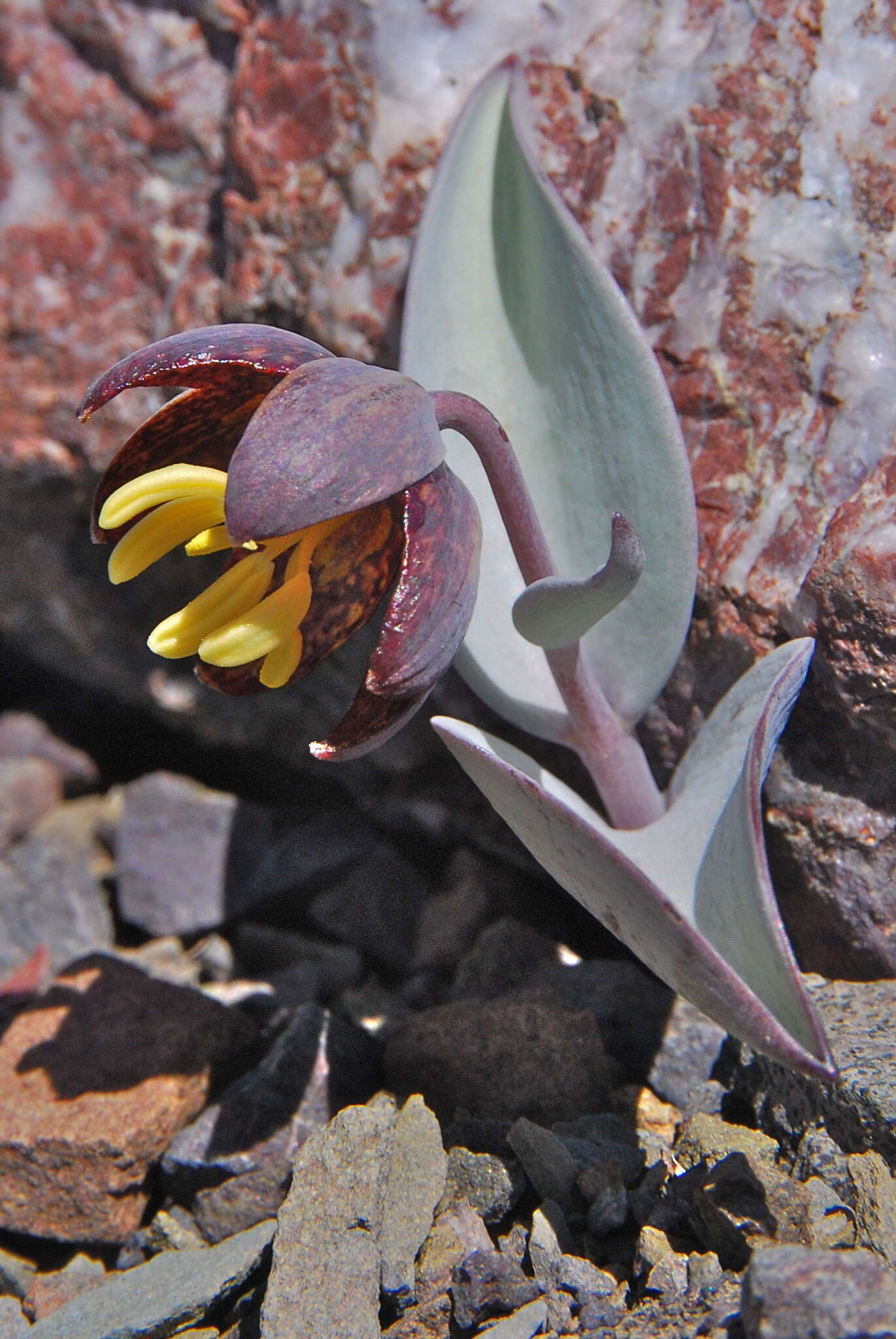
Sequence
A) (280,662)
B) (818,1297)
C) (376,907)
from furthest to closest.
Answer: (376,907) < (280,662) < (818,1297)

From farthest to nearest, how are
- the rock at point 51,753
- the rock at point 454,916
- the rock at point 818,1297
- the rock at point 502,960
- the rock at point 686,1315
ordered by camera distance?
the rock at point 51,753 → the rock at point 454,916 → the rock at point 502,960 → the rock at point 686,1315 → the rock at point 818,1297

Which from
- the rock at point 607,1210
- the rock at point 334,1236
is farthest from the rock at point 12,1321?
the rock at point 607,1210

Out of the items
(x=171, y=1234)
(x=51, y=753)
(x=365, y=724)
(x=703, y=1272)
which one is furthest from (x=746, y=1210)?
(x=51, y=753)

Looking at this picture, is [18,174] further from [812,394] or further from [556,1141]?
[556,1141]

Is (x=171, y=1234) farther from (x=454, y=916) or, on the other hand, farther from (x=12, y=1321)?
(x=454, y=916)

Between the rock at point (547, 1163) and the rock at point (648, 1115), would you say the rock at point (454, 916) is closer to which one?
the rock at point (648, 1115)

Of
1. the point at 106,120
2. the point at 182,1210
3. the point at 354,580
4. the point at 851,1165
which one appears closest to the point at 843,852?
the point at 851,1165
